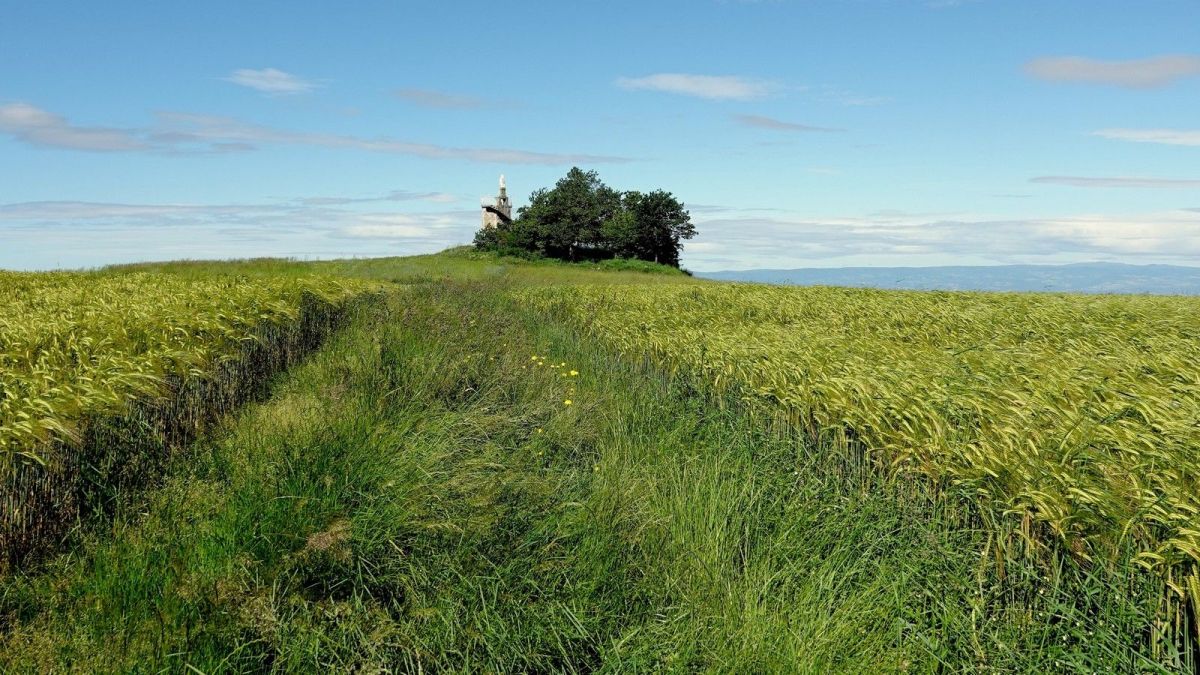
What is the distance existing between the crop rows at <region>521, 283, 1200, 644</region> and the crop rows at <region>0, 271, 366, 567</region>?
17.0ft

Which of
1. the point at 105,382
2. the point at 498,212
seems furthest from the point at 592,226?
the point at 105,382

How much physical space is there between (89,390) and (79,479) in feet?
1.94

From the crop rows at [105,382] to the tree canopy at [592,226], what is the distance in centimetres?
5609

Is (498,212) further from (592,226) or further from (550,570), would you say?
(550,570)

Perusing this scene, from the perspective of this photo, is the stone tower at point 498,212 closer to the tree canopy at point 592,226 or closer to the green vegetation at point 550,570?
the tree canopy at point 592,226

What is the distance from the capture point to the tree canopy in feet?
224

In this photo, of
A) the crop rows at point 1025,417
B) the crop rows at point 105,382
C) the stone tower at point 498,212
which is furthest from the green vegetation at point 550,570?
the stone tower at point 498,212

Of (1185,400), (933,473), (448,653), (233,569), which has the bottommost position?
(448,653)

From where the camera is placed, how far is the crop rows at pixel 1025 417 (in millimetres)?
3781

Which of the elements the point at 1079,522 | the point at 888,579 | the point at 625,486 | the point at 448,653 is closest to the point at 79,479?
the point at 448,653

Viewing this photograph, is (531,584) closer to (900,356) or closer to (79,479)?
(79,479)

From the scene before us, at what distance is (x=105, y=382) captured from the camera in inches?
202

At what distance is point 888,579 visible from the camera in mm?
4531

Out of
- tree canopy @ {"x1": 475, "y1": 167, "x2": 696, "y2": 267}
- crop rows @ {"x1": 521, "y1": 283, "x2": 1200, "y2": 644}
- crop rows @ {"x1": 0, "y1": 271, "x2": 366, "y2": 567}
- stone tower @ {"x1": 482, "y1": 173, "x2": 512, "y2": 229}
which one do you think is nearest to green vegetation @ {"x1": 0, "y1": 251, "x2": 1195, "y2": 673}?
crop rows @ {"x1": 521, "y1": 283, "x2": 1200, "y2": 644}
